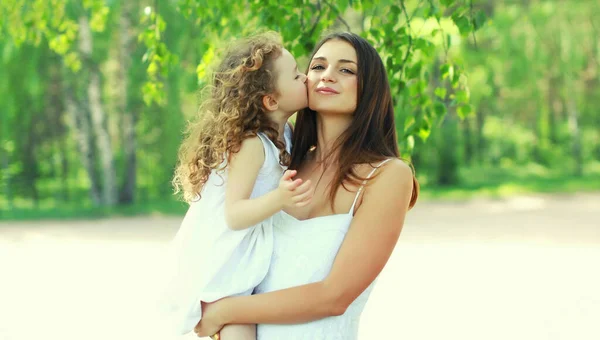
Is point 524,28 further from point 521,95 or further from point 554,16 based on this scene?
point 521,95

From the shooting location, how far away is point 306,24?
3840 mm

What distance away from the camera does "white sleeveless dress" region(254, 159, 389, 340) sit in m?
2.32

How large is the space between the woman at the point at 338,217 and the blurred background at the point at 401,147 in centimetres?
101

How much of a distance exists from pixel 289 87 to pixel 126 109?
48.1 ft

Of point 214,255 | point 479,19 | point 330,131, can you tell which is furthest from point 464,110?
point 214,255

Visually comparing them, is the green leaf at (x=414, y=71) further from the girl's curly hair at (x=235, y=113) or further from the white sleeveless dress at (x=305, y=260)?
the white sleeveless dress at (x=305, y=260)

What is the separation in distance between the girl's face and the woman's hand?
614mm

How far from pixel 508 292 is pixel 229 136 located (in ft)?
19.1

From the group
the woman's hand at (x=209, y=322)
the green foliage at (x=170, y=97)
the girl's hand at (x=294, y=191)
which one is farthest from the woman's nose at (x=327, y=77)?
the green foliage at (x=170, y=97)

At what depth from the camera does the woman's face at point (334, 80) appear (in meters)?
2.41

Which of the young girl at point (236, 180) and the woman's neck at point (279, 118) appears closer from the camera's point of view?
the young girl at point (236, 180)

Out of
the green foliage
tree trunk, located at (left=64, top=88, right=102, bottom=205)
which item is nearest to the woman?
the green foliage

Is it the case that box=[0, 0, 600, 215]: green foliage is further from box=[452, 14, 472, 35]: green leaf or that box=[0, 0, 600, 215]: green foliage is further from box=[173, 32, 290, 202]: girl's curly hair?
box=[173, 32, 290, 202]: girl's curly hair

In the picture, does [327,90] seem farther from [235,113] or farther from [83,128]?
[83,128]
